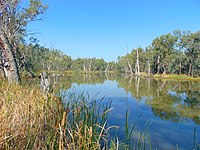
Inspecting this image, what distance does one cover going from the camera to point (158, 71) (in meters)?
50.2

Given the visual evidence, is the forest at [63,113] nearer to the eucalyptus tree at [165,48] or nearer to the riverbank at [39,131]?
the riverbank at [39,131]

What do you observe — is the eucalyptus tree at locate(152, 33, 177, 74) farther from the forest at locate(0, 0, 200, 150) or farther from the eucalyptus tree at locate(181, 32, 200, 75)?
the forest at locate(0, 0, 200, 150)

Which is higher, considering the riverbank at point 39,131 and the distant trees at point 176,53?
the distant trees at point 176,53

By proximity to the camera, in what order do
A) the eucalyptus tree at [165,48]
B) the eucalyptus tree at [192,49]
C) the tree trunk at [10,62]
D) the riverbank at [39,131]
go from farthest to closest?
1. the eucalyptus tree at [165,48]
2. the eucalyptus tree at [192,49]
3. the tree trunk at [10,62]
4. the riverbank at [39,131]

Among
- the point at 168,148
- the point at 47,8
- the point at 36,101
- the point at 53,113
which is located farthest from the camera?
the point at 47,8

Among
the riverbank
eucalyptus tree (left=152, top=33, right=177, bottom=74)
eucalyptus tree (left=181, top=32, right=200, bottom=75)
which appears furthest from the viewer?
eucalyptus tree (left=152, top=33, right=177, bottom=74)

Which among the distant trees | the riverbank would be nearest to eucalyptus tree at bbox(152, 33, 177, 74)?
the distant trees

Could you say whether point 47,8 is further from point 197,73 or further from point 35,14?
point 197,73

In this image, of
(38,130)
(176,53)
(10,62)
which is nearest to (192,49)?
(176,53)

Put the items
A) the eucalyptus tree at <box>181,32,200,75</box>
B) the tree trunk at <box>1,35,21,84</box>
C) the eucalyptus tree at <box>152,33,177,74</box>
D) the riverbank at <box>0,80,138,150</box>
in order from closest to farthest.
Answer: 1. the riverbank at <box>0,80,138,150</box>
2. the tree trunk at <box>1,35,21,84</box>
3. the eucalyptus tree at <box>181,32,200,75</box>
4. the eucalyptus tree at <box>152,33,177,74</box>

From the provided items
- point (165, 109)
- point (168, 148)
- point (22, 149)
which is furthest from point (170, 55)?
point (22, 149)

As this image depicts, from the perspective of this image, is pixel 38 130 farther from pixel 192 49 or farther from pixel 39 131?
pixel 192 49

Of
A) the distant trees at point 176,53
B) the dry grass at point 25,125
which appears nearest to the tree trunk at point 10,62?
the dry grass at point 25,125

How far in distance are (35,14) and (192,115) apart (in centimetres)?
1624
